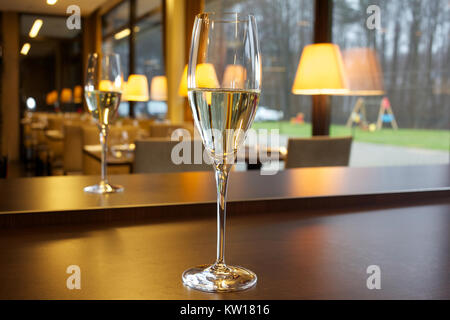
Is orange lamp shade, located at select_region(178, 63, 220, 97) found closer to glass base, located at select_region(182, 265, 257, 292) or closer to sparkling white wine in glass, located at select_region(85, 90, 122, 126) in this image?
glass base, located at select_region(182, 265, 257, 292)

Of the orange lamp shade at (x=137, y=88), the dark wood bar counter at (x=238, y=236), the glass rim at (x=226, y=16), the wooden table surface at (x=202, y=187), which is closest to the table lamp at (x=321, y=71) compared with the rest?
the wooden table surface at (x=202, y=187)

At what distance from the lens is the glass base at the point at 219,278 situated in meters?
0.44

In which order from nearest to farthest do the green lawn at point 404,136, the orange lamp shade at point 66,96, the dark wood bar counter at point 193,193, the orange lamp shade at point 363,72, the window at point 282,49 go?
the dark wood bar counter at point 193,193 → the orange lamp shade at point 363,72 → the green lawn at point 404,136 → the window at point 282,49 → the orange lamp shade at point 66,96

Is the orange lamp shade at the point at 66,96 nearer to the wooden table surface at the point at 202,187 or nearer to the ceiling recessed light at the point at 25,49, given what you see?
the ceiling recessed light at the point at 25,49

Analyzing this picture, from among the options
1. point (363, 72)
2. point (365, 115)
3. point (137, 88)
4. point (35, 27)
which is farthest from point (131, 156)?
point (35, 27)

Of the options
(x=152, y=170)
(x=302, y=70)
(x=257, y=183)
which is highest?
(x=302, y=70)

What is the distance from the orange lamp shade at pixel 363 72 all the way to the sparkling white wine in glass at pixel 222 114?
3305 mm

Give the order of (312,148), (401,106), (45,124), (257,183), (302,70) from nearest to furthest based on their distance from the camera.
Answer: (257,183), (312,148), (302,70), (401,106), (45,124)

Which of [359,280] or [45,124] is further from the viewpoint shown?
[45,124]

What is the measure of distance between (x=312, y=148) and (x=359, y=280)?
99.9 inches

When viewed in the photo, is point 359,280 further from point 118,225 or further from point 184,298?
point 118,225

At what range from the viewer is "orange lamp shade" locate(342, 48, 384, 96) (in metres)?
3.77

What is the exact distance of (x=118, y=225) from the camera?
0.71 metres
